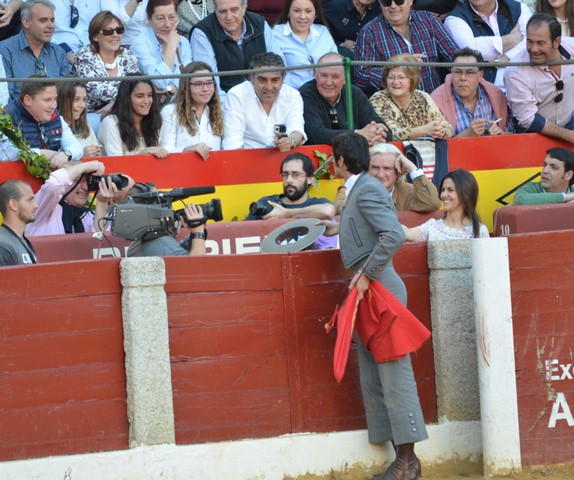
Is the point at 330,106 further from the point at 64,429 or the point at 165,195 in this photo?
the point at 64,429

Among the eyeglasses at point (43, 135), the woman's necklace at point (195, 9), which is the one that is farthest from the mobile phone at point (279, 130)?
the woman's necklace at point (195, 9)

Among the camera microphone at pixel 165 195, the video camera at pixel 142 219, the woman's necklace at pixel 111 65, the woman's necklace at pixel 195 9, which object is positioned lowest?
the video camera at pixel 142 219

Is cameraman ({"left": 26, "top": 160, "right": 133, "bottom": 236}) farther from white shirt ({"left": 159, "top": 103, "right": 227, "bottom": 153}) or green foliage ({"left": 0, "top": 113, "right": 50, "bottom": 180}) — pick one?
white shirt ({"left": 159, "top": 103, "right": 227, "bottom": 153})

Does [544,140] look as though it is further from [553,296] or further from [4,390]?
[4,390]

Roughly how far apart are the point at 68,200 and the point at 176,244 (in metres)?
1.42

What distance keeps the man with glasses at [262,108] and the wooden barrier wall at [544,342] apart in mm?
2555

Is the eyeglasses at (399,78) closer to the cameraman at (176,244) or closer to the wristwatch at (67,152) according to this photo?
the wristwatch at (67,152)

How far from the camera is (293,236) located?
7176 millimetres

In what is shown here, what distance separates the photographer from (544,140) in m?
9.25

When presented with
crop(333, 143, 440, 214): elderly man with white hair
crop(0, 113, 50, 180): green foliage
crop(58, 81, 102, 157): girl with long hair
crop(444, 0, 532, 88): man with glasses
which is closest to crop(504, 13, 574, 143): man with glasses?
crop(444, 0, 532, 88): man with glasses

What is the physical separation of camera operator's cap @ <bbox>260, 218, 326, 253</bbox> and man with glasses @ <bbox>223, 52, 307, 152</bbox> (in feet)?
5.45

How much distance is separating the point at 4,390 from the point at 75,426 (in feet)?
1.33

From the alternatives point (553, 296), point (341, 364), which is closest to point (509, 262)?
point (553, 296)

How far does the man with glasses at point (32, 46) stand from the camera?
895cm
